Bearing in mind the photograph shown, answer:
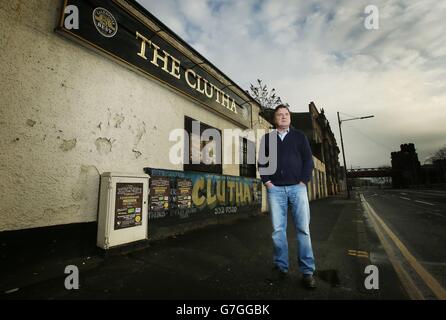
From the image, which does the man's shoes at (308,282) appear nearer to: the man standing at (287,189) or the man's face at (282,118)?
the man standing at (287,189)

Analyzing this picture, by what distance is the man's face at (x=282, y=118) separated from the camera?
3.19 meters

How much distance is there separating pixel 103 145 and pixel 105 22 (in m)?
2.31

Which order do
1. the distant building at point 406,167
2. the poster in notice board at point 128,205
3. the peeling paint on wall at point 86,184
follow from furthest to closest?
the distant building at point 406,167 → the poster in notice board at point 128,205 → the peeling paint on wall at point 86,184

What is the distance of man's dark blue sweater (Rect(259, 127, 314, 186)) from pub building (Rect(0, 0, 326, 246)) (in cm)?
282

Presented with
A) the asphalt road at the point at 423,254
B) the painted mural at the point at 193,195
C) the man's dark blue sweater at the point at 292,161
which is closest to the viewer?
the asphalt road at the point at 423,254

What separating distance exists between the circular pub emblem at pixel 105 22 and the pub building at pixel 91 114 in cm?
2

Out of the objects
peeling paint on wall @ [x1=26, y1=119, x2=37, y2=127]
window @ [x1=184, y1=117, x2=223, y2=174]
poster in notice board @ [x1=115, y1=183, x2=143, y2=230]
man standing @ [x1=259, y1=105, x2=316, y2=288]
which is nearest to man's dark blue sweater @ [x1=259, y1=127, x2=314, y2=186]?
man standing @ [x1=259, y1=105, x2=316, y2=288]

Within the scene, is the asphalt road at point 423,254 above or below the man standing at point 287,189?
below

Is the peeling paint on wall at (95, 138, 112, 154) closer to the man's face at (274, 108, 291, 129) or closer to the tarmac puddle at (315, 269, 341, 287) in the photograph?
the man's face at (274, 108, 291, 129)

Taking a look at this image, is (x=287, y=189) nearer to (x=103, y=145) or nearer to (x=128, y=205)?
(x=128, y=205)

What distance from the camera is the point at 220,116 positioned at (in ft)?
27.1

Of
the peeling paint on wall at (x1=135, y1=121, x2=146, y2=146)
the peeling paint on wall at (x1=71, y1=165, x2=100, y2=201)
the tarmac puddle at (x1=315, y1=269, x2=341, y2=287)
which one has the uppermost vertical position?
the peeling paint on wall at (x1=135, y1=121, x2=146, y2=146)

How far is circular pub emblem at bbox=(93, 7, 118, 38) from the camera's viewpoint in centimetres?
421

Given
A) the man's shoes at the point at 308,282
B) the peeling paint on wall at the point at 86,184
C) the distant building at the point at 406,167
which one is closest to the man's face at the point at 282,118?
the man's shoes at the point at 308,282
